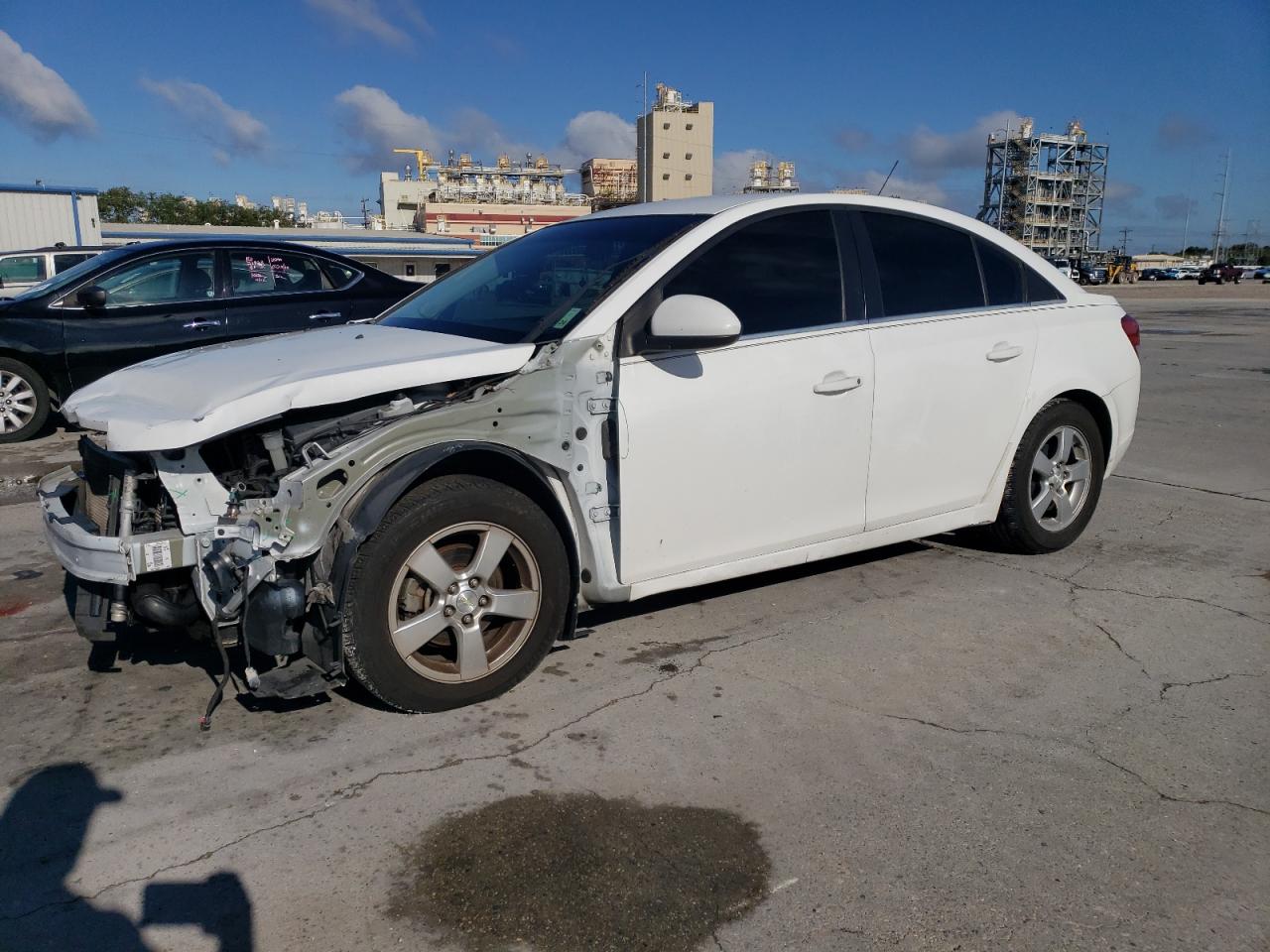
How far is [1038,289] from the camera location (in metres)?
4.88

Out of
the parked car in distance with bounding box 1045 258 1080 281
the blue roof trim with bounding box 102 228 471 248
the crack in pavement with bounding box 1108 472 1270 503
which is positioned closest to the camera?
the parked car in distance with bounding box 1045 258 1080 281

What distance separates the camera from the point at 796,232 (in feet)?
13.5

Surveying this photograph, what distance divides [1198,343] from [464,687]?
19.0 meters

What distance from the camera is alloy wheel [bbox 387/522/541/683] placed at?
3199 millimetres

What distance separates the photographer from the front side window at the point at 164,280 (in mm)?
8227

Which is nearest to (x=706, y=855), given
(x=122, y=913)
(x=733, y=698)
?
(x=733, y=698)

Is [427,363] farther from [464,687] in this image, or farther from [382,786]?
[382,786]

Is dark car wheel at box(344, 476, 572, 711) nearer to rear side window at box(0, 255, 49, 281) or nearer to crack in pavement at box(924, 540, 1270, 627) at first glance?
crack in pavement at box(924, 540, 1270, 627)

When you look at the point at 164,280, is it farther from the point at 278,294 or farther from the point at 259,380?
the point at 259,380

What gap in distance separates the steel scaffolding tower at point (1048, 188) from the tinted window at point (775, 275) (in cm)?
9500

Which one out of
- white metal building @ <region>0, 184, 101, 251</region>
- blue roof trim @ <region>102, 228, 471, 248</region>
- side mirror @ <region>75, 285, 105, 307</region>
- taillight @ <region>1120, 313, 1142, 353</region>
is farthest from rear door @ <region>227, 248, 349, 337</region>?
blue roof trim @ <region>102, 228, 471, 248</region>

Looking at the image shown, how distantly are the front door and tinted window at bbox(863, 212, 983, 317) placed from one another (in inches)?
11.1

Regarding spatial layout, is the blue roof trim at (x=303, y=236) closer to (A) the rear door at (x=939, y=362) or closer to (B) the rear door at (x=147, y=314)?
(B) the rear door at (x=147, y=314)

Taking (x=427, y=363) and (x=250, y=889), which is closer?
(x=250, y=889)
